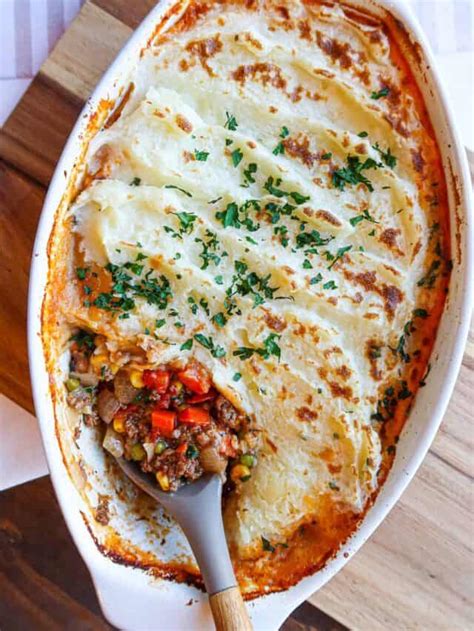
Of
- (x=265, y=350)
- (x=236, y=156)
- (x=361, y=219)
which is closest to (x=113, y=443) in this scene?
(x=265, y=350)

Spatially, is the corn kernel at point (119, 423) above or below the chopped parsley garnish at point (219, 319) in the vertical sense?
below

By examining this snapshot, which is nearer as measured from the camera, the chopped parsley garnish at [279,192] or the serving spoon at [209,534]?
the serving spoon at [209,534]

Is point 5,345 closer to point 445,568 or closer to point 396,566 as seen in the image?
point 396,566

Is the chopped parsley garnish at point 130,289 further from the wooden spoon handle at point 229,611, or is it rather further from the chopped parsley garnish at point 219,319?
the wooden spoon handle at point 229,611

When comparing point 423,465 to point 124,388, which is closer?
point 124,388

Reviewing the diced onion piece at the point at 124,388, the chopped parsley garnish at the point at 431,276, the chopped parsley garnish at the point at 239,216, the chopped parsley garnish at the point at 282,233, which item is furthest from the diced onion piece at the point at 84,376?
the chopped parsley garnish at the point at 431,276

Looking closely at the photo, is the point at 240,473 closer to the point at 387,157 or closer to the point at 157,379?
the point at 157,379

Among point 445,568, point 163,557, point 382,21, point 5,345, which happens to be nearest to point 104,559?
point 163,557
